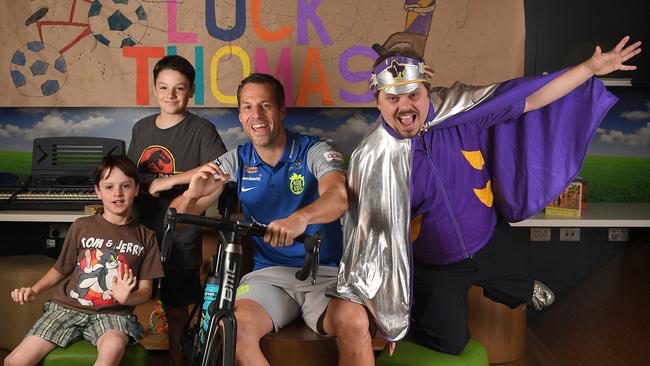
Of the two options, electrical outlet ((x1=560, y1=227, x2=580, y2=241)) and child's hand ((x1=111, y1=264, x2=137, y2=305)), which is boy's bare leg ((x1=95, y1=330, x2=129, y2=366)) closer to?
child's hand ((x1=111, y1=264, x2=137, y2=305))

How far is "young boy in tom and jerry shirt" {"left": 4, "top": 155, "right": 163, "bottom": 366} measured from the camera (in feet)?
8.94

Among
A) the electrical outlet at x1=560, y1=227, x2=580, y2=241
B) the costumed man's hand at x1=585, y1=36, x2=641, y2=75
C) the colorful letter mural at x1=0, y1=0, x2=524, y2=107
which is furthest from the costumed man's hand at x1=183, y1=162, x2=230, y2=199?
the electrical outlet at x1=560, y1=227, x2=580, y2=241

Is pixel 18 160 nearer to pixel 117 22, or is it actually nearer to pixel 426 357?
pixel 117 22

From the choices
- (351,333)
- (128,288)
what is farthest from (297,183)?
(128,288)

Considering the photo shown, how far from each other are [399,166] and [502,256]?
0.60 meters

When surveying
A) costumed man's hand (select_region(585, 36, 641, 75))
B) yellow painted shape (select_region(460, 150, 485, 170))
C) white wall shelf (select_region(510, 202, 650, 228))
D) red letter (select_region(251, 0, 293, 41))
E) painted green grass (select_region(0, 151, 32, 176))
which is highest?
red letter (select_region(251, 0, 293, 41))

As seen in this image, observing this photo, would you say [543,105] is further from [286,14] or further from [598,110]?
[286,14]

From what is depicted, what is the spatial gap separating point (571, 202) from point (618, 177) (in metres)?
0.66

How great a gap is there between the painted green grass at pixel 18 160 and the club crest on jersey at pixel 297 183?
2.29 meters

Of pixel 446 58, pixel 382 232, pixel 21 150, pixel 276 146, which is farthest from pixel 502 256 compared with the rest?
pixel 21 150

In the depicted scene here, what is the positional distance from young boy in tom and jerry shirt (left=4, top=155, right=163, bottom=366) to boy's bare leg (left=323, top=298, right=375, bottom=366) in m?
0.79

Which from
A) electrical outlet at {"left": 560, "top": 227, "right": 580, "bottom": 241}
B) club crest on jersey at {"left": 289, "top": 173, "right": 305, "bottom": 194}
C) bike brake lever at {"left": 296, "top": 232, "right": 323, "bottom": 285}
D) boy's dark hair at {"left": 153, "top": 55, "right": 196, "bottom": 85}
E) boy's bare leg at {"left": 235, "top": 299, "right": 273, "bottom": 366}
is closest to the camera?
bike brake lever at {"left": 296, "top": 232, "right": 323, "bottom": 285}

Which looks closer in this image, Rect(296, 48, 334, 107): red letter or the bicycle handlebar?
the bicycle handlebar

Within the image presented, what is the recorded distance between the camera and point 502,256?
2916 millimetres
